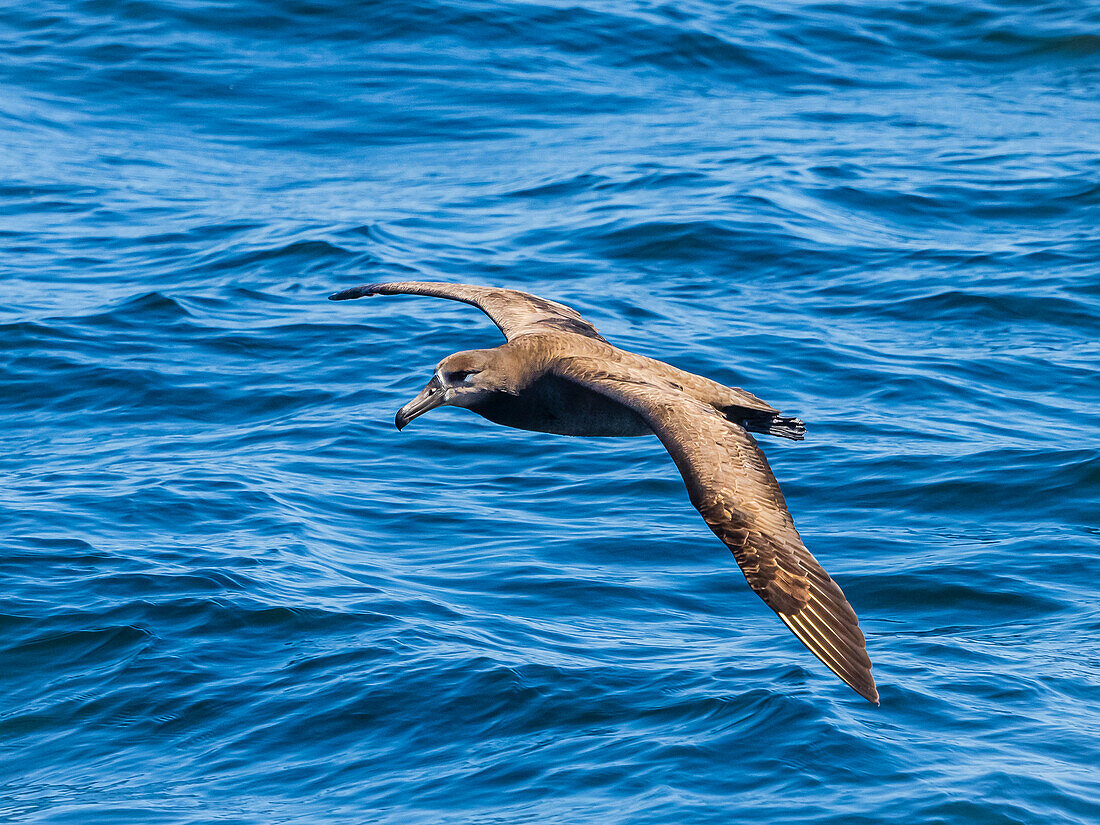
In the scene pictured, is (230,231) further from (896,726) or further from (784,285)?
(896,726)

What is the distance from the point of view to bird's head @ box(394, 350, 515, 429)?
342 inches

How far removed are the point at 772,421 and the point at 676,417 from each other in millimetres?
1082

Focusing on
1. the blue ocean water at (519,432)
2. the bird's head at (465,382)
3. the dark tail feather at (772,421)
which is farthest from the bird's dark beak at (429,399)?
the blue ocean water at (519,432)

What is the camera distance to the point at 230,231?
17.1 m

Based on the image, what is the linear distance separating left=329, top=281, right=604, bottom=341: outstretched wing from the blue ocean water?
171cm

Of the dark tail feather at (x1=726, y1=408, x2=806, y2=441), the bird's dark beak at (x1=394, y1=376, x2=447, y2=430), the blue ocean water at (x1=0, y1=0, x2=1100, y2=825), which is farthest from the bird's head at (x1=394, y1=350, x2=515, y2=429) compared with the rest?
the blue ocean water at (x1=0, y1=0, x2=1100, y2=825)

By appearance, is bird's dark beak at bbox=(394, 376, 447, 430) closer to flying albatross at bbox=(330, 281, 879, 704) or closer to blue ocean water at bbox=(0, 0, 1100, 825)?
flying albatross at bbox=(330, 281, 879, 704)

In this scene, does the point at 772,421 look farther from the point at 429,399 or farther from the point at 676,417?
the point at 429,399

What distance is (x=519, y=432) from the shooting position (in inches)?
500

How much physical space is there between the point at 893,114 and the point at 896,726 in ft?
43.7

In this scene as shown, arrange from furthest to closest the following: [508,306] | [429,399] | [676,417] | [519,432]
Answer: [519,432]
[508,306]
[429,399]
[676,417]

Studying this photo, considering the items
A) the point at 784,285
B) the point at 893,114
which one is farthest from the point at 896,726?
the point at 893,114

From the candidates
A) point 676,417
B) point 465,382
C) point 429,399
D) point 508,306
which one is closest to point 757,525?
point 676,417

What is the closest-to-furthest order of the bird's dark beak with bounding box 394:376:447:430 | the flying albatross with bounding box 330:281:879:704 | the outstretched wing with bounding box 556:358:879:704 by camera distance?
the outstretched wing with bounding box 556:358:879:704
the flying albatross with bounding box 330:281:879:704
the bird's dark beak with bounding box 394:376:447:430
